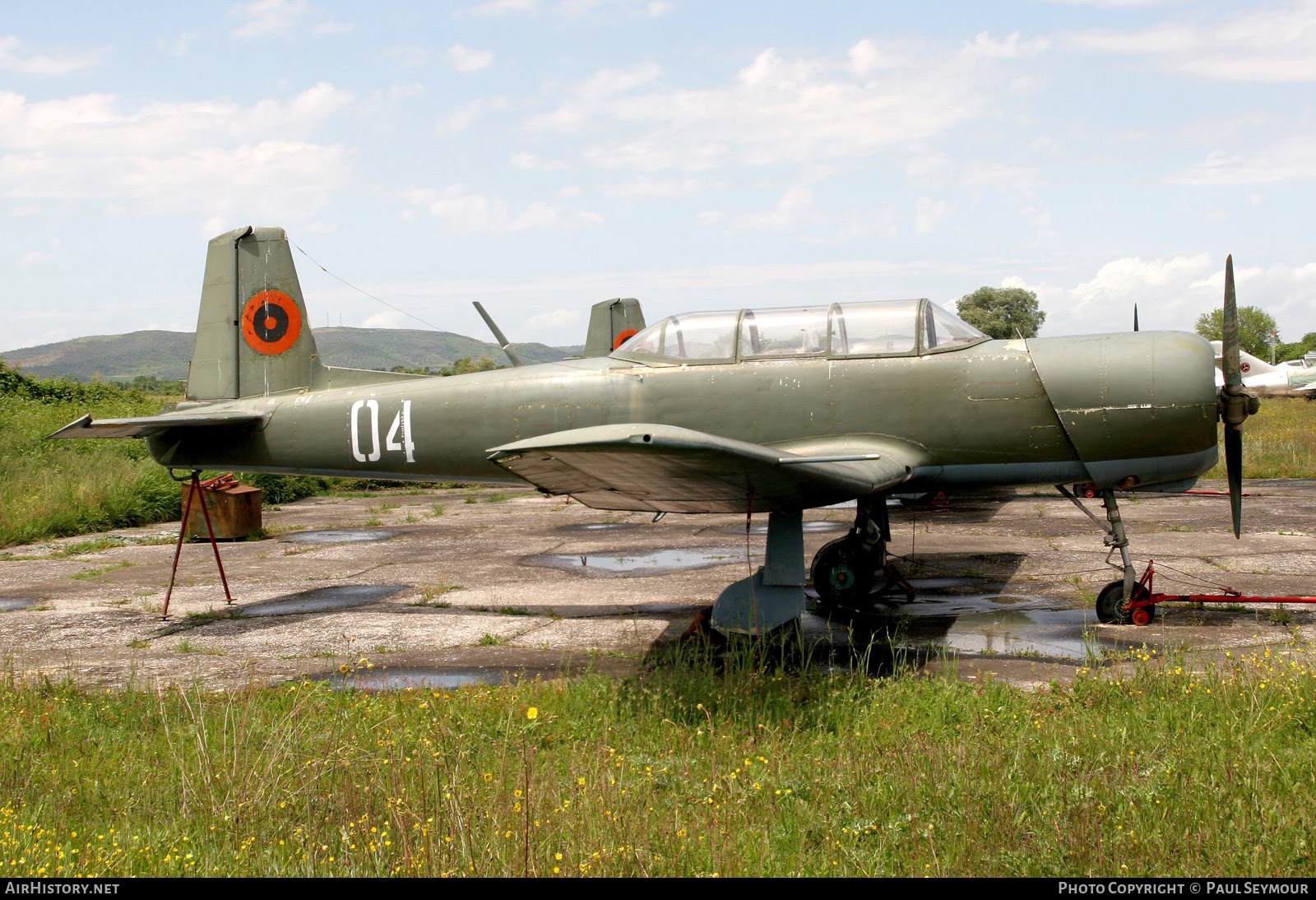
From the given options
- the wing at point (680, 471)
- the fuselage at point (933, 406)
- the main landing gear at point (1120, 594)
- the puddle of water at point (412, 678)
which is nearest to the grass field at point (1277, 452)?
the main landing gear at point (1120, 594)

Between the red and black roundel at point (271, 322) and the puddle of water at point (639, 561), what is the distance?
12.6ft

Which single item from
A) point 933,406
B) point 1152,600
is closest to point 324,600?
point 933,406

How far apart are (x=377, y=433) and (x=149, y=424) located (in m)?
1.95

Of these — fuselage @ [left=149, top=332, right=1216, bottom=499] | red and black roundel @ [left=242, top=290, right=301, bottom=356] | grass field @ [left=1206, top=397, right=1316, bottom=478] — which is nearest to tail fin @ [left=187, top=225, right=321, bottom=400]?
red and black roundel @ [left=242, top=290, right=301, bottom=356]

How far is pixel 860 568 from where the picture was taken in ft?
27.1

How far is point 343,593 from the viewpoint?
9.59 metres

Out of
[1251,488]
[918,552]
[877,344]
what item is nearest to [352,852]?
[877,344]

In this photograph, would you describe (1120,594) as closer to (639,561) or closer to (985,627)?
(985,627)

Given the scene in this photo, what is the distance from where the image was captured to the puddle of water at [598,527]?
1422cm

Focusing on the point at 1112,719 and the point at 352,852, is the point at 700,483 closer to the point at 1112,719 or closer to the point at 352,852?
the point at 1112,719

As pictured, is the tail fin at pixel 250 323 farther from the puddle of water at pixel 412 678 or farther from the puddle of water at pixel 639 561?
the puddle of water at pixel 412 678

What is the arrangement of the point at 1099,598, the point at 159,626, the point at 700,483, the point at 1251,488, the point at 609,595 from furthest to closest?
1. the point at 1251,488
2. the point at 609,595
3. the point at 159,626
4. the point at 1099,598
5. the point at 700,483

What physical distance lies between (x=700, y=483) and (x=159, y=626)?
17.6 feet

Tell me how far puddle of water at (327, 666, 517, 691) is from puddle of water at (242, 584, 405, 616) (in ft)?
8.26
